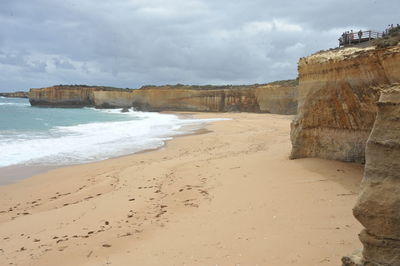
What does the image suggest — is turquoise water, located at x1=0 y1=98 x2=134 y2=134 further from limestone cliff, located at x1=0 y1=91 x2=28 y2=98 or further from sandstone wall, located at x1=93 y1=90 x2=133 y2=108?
limestone cliff, located at x1=0 y1=91 x2=28 y2=98

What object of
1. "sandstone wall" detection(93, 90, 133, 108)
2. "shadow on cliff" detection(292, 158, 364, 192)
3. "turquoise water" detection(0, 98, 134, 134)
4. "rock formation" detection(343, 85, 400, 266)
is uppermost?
"sandstone wall" detection(93, 90, 133, 108)

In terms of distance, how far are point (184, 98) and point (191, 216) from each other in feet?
191

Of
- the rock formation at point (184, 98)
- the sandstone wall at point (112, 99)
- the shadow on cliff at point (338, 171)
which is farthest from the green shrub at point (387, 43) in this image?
the sandstone wall at point (112, 99)

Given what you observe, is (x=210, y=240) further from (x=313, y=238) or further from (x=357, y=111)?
(x=357, y=111)

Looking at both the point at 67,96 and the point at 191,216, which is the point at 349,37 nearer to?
the point at 191,216

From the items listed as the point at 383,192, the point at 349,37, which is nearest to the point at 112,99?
the point at 349,37

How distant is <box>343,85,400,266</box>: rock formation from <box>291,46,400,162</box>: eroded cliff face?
3.46 metres

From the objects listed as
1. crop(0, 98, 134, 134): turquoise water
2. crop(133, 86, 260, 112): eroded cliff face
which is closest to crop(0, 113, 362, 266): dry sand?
crop(0, 98, 134, 134): turquoise water

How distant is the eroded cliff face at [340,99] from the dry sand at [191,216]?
51cm

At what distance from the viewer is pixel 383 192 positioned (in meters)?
3.29

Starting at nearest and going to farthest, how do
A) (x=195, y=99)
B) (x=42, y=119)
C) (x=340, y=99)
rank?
1. (x=340, y=99)
2. (x=42, y=119)
3. (x=195, y=99)

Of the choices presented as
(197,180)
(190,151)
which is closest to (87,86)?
(190,151)

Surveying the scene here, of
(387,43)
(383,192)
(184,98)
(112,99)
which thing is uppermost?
(387,43)

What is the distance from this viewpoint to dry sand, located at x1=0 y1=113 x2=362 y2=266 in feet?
15.5
